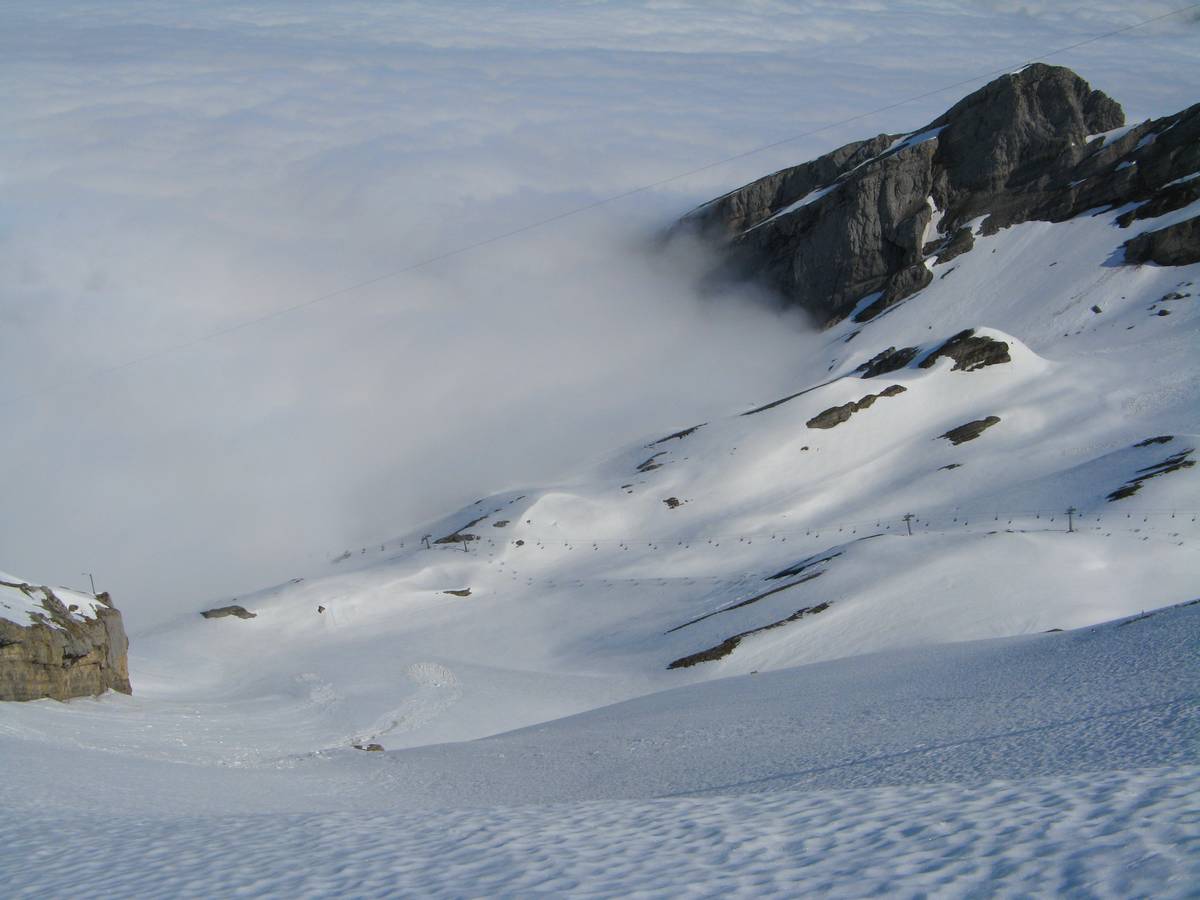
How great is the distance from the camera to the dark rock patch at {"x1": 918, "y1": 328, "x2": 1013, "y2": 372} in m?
73.7

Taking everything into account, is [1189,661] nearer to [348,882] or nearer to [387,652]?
[348,882]

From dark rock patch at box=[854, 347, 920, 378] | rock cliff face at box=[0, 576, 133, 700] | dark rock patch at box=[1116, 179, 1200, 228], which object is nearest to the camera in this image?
rock cliff face at box=[0, 576, 133, 700]

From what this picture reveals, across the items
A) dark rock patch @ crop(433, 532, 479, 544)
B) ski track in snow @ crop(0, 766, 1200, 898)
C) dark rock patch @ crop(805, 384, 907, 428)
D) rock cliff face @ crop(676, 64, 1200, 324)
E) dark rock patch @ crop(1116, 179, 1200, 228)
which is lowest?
dark rock patch @ crop(433, 532, 479, 544)

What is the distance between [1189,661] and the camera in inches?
576

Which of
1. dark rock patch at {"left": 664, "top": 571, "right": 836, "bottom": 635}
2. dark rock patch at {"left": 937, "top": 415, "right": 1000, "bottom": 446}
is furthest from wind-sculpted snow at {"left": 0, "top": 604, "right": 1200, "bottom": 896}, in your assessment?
dark rock patch at {"left": 937, "top": 415, "right": 1000, "bottom": 446}

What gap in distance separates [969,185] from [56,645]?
111593mm

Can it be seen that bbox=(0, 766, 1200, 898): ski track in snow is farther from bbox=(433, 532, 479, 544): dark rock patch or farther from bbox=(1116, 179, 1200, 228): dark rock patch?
bbox=(1116, 179, 1200, 228): dark rock patch

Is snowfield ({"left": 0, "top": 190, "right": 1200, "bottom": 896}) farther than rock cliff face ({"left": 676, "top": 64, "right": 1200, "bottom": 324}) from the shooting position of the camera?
No

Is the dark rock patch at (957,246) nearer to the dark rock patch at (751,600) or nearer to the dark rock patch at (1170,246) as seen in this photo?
the dark rock patch at (1170,246)

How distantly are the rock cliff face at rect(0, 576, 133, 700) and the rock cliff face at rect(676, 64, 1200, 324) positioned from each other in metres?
94.4

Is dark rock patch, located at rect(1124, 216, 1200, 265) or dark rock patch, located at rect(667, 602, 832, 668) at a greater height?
dark rock patch, located at rect(1124, 216, 1200, 265)

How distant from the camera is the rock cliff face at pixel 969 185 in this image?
101000mm

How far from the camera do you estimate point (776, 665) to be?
3097 centimetres

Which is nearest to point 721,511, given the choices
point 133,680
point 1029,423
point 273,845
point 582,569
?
point 582,569
